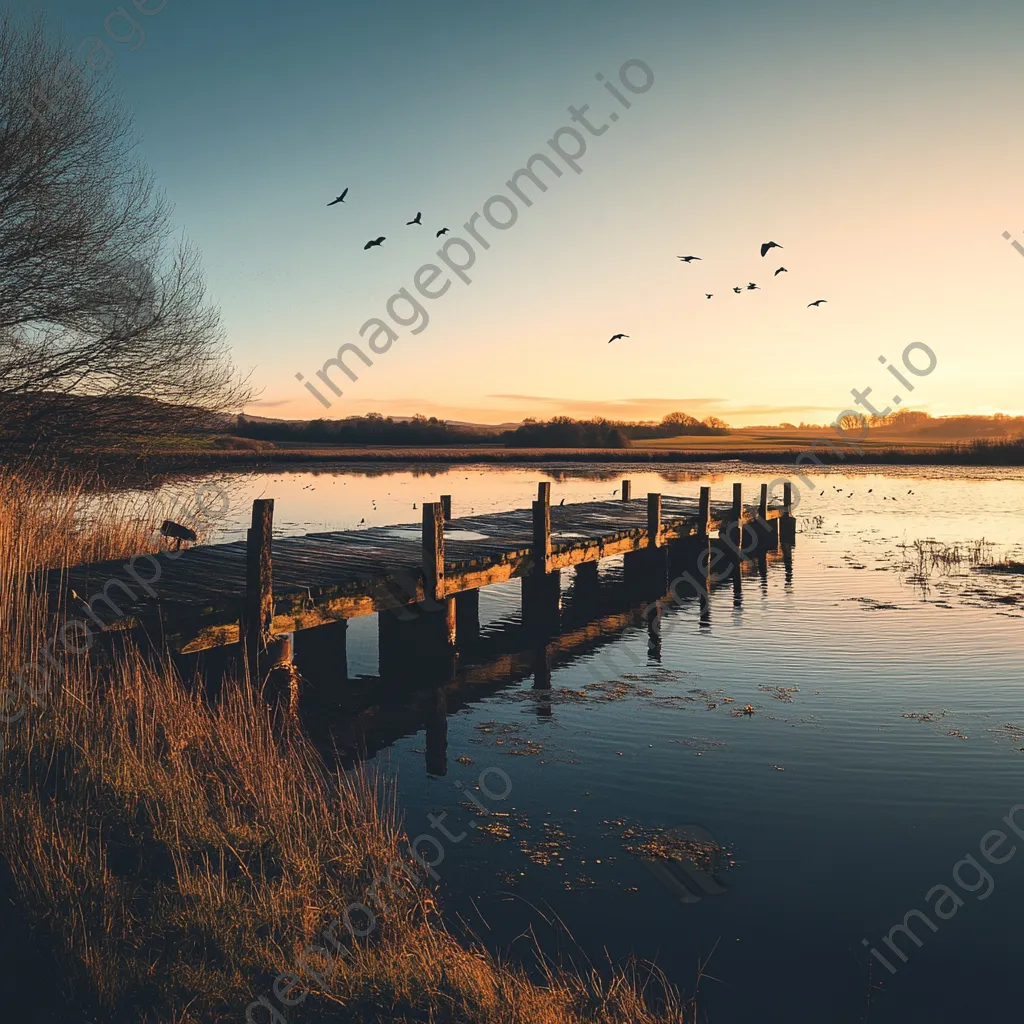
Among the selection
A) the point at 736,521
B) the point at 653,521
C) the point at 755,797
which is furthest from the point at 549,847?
the point at 736,521

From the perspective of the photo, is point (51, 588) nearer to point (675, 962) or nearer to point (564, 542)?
point (675, 962)

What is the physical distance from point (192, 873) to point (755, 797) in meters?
5.50

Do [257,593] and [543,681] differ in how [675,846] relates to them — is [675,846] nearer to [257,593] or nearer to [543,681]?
[257,593]

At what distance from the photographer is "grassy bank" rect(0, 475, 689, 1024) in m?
4.51

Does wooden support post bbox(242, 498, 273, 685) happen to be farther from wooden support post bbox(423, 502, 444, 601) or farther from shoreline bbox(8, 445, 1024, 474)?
shoreline bbox(8, 445, 1024, 474)

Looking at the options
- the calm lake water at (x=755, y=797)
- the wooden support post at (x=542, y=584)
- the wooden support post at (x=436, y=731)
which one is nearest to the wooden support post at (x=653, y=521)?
the calm lake water at (x=755, y=797)

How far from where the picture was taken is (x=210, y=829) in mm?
6051

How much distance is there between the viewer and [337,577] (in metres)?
11.4

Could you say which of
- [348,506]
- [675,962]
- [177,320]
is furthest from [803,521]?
[675,962]

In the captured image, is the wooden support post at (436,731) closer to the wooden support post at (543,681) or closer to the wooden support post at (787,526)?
the wooden support post at (543,681)

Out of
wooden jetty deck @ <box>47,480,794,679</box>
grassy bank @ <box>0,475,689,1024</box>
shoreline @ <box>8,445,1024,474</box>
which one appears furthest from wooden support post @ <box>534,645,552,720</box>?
shoreline @ <box>8,445,1024,474</box>

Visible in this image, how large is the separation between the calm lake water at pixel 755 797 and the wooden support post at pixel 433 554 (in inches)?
62.4

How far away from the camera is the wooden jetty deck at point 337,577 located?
939 centimetres

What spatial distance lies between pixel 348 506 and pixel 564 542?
902 inches
